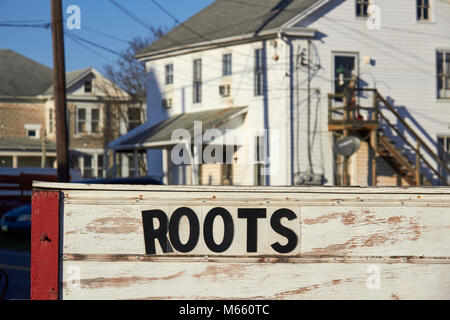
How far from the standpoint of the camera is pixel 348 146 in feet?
88.8

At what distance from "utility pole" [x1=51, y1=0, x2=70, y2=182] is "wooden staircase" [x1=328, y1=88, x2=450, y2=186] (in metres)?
11.4

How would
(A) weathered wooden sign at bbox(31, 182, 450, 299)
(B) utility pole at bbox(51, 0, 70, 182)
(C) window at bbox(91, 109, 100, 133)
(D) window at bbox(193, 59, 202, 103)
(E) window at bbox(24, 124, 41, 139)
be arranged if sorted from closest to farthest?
(A) weathered wooden sign at bbox(31, 182, 450, 299) < (B) utility pole at bbox(51, 0, 70, 182) < (D) window at bbox(193, 59, 202, 103) < (C) window at bbox(91, 109, 100, 133) < (E) window at bbox(24, 124, 41, 139)

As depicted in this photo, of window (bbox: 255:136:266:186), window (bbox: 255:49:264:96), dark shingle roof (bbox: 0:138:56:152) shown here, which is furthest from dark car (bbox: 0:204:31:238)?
dark shingle roof (bbox: 0:138:56:152)

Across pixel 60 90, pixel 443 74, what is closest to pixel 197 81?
pixel 443 74

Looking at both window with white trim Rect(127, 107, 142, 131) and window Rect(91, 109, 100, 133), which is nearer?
window with white trim Rect(127, 107, 142, 131)

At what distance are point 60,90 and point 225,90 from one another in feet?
39.8

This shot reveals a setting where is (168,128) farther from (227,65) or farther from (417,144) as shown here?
(417,144)

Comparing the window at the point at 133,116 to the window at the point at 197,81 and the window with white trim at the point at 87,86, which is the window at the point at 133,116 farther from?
the window at the point at 197,81

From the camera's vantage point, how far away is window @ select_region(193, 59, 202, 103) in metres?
33.4

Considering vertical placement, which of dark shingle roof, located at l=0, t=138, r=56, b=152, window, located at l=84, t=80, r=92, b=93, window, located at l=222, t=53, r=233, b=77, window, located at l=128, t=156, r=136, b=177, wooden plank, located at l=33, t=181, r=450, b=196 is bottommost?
window, located at l=128, t=156, r=136, b=177

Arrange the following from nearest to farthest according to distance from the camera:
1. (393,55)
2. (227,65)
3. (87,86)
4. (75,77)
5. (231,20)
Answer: (393,55), (227,65), (231,20), (75,77), (87,86)

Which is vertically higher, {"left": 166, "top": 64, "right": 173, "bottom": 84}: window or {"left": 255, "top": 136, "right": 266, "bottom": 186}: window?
{"left": 166, "top": 64, "right": 173, "bottom": 84}: window

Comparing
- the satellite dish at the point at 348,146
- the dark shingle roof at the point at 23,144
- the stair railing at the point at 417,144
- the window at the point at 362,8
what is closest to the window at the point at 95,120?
the dark shingle roof at the point at 23,144
